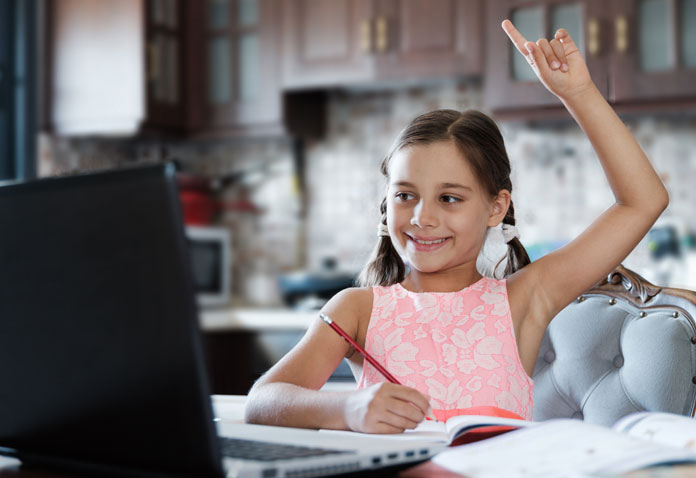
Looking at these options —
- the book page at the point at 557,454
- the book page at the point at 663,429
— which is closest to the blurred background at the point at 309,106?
the book page at the point at 663,429

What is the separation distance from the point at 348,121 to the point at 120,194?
9.37 feet

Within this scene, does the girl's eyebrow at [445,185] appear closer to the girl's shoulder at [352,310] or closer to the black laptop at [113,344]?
the girl's shoulder at [352,310]

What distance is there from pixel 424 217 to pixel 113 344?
638 millimetres

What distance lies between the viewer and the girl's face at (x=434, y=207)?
3.75ft

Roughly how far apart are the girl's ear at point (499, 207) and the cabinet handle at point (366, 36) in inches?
72.2

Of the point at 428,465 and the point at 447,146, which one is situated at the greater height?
the point at 447,146

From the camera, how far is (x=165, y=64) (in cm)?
325

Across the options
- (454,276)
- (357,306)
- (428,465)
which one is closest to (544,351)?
(454,276)

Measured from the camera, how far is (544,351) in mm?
1275

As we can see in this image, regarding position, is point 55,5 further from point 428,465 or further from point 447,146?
point 428,465

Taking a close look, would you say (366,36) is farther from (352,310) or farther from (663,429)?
(663,429)

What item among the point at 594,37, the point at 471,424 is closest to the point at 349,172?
the point at 594,37

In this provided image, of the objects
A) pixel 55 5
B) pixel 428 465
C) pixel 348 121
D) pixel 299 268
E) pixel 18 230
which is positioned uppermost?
pixel 55 5

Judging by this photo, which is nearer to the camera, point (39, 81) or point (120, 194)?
point (120, 194)
